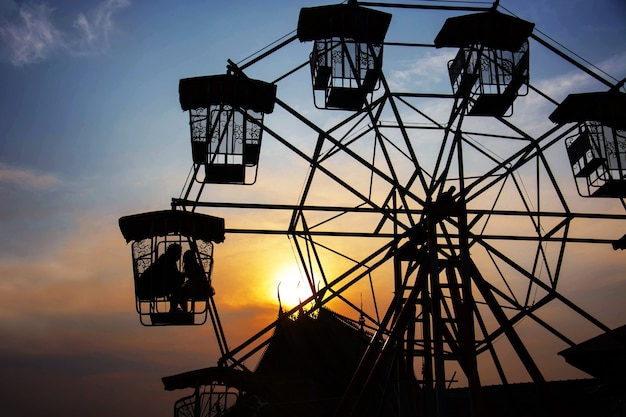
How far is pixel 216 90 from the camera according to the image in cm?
2077

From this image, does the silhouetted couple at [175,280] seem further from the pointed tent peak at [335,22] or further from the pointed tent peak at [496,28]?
the pointed tent peak at [496,28]

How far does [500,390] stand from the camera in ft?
82.4

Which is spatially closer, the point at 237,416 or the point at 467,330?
the point at 467,330

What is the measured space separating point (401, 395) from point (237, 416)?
17.3 feet

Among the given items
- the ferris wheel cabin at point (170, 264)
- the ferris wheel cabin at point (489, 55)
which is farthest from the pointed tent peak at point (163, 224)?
the ferris wheel cabin at point (489, 55)

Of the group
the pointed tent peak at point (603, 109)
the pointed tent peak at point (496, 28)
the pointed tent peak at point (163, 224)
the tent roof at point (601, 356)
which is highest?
the pointed tent peak at point (496, 28)

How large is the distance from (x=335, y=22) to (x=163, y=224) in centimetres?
860

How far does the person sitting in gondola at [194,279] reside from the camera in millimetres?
20312

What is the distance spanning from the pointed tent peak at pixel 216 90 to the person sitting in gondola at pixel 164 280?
183 inches

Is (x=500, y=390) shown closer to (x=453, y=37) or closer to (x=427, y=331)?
(x=427, y=331)

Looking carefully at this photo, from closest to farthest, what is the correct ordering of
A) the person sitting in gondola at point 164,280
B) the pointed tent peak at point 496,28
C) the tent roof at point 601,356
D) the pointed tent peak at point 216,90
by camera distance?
the person sitting in gondola at point 164,280, the pointed tent peak at point 216,90, the pointed tent peak at point 496,28, the tent roof at point 601,356

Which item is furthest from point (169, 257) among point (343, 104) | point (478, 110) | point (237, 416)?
point (478, 110)

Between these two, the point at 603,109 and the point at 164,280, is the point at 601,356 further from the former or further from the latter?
the point at 164,280

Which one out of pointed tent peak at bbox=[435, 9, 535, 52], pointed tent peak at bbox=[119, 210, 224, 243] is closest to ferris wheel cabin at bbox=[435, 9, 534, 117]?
pointed tent peak at bbox=[435, 9, 535, 52]
